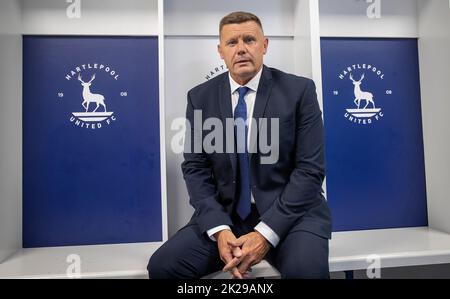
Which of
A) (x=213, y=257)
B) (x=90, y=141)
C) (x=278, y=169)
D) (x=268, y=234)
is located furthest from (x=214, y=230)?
(x=90, y=141)

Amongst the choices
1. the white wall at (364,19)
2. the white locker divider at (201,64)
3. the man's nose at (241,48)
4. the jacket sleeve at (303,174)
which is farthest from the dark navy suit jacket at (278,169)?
the white wall at (364,19)

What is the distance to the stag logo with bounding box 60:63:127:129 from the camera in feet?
6.20

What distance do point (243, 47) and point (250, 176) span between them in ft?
1.83

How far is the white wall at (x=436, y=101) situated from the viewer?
6.11 ft

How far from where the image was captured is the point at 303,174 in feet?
4.53

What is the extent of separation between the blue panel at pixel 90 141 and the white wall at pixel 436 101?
1593mm

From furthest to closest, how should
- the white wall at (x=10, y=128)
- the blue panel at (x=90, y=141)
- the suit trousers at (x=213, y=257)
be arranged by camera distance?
the blue panel at (x=90, y=141) → the white wall at (x=10, y=128) → the suit trousers at (x=213, y=257)

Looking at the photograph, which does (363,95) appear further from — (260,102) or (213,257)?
(213,257)

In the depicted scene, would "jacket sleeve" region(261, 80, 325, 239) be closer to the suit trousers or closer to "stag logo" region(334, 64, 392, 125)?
the suit trousers

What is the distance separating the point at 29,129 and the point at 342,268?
5.67 ft

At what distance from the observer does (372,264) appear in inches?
57.2

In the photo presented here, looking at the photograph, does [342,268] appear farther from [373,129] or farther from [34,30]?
[34,30]

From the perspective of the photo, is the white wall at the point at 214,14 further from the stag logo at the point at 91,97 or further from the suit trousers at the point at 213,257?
the suit trousers at the point at 213,257

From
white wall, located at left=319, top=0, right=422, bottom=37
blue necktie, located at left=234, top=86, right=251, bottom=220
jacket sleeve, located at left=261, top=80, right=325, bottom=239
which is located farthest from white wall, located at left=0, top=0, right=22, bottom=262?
white wall, located at left=319, top=0, right=422, bottom=37
